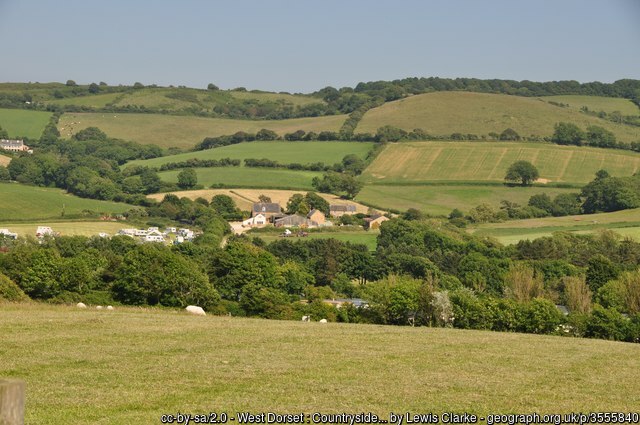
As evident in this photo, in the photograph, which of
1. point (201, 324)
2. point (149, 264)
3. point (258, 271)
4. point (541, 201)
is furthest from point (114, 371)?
point (541, 201)

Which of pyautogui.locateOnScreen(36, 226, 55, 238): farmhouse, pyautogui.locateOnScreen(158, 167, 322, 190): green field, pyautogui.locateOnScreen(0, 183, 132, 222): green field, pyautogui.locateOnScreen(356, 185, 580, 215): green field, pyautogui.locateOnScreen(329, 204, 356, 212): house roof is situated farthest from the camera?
pyautogui.locateOnScreen(158, 167, 322, 190): green field

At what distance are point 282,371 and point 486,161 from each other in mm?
135294

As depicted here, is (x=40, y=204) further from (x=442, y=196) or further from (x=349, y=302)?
(x=349, y=302)

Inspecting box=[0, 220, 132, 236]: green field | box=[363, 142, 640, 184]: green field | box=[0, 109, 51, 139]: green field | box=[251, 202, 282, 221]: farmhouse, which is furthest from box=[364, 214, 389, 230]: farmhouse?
box=[0, 109, 51, 139]: green field

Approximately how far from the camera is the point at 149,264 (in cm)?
4984

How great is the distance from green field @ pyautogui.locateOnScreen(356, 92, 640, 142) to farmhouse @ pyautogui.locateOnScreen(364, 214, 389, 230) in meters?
57.4

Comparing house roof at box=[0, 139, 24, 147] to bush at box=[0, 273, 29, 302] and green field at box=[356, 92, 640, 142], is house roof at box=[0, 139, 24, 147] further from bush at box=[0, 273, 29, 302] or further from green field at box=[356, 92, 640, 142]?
bush at box=[0, 273, 29, 302]

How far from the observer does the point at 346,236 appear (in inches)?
4449

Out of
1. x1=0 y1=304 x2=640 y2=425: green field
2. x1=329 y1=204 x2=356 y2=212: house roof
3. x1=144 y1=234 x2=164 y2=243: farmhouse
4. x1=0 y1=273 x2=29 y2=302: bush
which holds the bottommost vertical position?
x1=144 y1=234 x2=164 y2=243: farmhouse

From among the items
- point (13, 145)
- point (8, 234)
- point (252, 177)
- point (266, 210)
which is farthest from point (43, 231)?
point (13, 145)

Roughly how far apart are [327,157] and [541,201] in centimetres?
4191

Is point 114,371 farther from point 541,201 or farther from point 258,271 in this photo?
point 541,201

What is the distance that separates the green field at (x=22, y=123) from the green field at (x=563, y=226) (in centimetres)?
9781

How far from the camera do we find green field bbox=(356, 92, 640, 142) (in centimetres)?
17850
